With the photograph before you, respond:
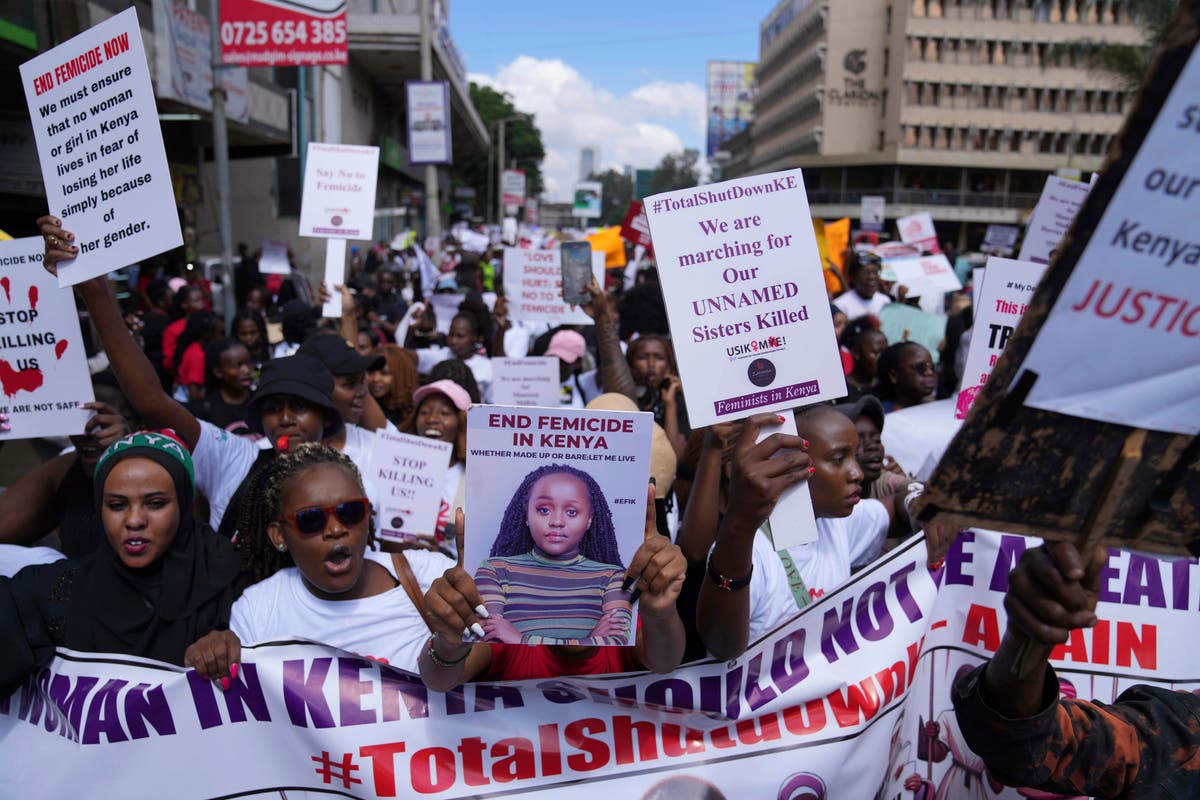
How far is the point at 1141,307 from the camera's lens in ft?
4.40

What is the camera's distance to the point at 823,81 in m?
66.9

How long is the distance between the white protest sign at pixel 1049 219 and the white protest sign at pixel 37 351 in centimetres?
414

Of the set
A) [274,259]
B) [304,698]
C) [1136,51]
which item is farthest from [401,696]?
[1136,51]

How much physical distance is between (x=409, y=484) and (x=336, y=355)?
2.80 feet

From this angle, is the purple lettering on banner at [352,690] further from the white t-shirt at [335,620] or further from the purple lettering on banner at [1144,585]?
the purple lettering on banner at [1144,585]

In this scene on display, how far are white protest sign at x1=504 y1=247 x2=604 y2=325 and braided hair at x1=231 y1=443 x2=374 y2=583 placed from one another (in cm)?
475

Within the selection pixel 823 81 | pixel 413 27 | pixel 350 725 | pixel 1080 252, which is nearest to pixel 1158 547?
pixel 1080 252

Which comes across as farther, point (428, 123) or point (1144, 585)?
point (428, 123)

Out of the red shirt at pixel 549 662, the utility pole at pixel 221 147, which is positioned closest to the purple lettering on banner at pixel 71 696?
the red shirt at pixel 549 662

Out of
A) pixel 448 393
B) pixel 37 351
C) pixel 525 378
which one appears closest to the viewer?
pixel 37 351

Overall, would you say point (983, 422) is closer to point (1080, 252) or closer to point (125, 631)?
point (1080, 252)

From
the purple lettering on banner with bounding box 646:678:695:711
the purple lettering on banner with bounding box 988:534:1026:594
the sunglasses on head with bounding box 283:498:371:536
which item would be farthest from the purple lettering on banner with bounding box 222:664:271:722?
the purple lettering on banner with bounding box 988:534:1026:594

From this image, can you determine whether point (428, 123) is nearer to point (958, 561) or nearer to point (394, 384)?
point (394, 384)

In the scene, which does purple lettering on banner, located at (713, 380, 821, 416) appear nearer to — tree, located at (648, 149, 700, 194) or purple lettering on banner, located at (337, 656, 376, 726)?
purple lettering on banner, located at (337, 656, 376, 726)
